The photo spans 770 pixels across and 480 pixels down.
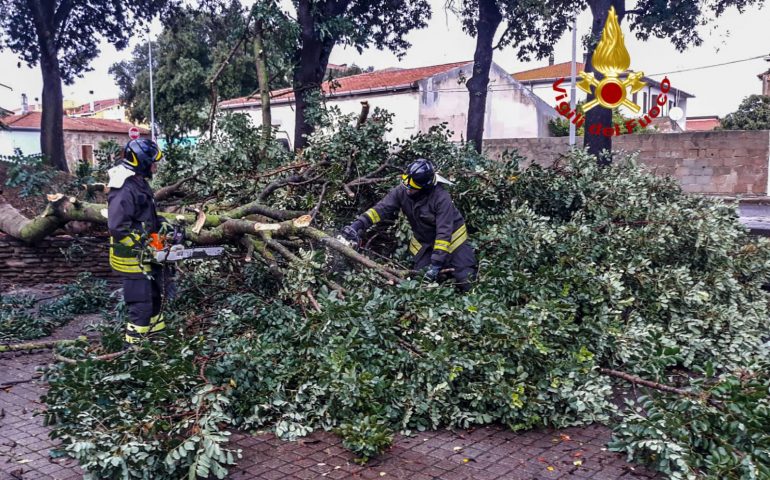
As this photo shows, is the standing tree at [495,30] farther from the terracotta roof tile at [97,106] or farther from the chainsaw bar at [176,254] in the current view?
the terracotta roof tile at [97,106]

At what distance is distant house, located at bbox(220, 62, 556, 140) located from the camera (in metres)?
24.9

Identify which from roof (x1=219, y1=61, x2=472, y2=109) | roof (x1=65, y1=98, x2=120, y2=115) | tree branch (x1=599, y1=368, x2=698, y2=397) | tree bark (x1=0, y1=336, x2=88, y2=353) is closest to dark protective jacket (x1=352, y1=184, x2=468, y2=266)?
tree branch (x1=599, y1=368, x2=698, y2=397)

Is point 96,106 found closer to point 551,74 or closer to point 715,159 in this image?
point 551,74

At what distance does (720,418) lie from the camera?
3.55 metres

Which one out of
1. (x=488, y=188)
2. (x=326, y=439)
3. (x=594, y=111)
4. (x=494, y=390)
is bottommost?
(x=326, y=439)

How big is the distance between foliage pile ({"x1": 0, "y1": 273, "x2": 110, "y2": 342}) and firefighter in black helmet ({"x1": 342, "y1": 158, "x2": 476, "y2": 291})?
3.19m

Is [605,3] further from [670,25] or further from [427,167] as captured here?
[427,167]

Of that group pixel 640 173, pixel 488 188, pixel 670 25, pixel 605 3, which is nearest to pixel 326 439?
pixel 488 188

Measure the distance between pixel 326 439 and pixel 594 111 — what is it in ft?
31.3

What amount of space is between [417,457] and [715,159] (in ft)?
48.6

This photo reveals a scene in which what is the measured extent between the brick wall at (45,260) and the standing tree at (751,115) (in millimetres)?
28413

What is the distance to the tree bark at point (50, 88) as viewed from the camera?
17.2 m

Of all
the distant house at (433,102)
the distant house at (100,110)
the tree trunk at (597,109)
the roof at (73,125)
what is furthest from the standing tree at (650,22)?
the distant house at (100,110)

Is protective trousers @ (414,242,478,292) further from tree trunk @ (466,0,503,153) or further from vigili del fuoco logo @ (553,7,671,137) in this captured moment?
tree trunk @ (466,0,503,153)
